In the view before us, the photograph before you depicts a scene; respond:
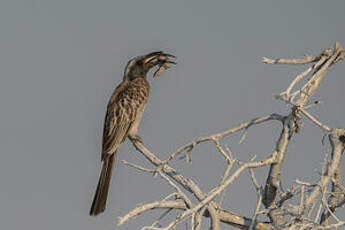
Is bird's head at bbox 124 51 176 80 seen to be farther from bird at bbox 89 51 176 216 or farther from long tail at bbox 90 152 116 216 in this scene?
long tail at bbox 90 152 116 216

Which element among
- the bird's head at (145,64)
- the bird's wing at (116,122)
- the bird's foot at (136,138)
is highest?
the bird's head at (145,64)

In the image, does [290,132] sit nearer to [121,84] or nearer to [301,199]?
[301,199]

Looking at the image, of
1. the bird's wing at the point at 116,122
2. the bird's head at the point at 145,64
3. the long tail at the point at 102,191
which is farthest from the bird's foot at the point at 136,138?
the bird's head at the point at 145,64

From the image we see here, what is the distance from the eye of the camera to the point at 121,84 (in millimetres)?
10500

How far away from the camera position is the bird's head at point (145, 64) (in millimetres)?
9883

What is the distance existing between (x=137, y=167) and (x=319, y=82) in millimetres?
1860

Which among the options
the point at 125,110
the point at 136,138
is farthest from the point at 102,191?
the point at 125,110

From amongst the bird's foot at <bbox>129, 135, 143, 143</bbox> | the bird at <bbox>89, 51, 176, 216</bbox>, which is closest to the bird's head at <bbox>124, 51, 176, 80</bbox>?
the bird at <bbox>89, 51, 176, 216</bbox>

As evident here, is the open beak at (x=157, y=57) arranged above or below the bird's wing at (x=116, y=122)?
above

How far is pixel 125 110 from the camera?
9.84 meters

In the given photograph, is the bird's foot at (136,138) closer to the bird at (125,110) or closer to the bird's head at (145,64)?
the bird at (125,110)

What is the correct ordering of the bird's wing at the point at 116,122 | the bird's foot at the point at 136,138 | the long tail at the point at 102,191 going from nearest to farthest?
1. the bird's foot at the point at 136,138
2. the long tail at the point at 102,191
3. the bird's wing at the point at 116,122

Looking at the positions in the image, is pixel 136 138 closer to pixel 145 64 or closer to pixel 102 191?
pixel 102 191

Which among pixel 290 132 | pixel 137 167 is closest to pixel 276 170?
pixel 290 132
